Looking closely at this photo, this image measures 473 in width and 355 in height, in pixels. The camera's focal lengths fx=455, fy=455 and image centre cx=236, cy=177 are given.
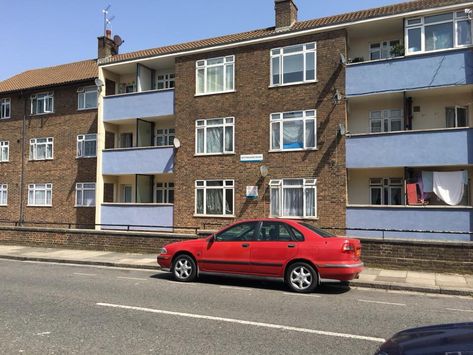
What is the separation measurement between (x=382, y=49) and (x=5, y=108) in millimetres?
22347

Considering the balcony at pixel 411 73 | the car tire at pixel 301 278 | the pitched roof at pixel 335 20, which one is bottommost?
the car tire at pixel 301 278

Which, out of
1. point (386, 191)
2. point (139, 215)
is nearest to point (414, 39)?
point (386, 191)

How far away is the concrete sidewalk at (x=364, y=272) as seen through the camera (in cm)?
1013

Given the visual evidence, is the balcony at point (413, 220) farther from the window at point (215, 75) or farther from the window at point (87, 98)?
the window at point (87, 98)

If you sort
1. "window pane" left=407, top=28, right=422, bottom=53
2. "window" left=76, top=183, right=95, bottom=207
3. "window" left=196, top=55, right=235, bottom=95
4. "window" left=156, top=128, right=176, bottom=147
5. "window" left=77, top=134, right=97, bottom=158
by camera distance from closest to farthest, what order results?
1. "window pane" left=407, top=28, right=422, bottom=53
2. "window" left=196, top=55, right=235, bottom=95
3. "window" left=156, top=128, right=176, bottom=147
4. "window" left=76, top=183, right=95, bottom=207
5. "window" left=77, top=134, right=97, bottom=158

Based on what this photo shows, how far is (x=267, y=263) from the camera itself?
971 cm

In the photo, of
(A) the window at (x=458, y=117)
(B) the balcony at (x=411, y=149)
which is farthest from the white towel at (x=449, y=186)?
(A) the window at (x=458, y=117)

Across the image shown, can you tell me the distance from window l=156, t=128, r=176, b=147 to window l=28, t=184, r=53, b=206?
7402 millimetres

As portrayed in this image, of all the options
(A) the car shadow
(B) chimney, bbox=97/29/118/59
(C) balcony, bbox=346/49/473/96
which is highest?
(B) chimney, bbox=97/29/118/59

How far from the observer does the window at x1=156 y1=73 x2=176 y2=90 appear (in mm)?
22983

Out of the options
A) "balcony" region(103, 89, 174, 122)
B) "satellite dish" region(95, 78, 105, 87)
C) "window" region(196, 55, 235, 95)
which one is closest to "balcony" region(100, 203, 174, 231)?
"balcony" region(103, 89, 174, 122)

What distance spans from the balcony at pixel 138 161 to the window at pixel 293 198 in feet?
17.1

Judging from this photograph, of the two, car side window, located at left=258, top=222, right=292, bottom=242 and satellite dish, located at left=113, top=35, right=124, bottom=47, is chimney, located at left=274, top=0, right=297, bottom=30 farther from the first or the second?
car side window, located at left=258, top=222, right=292, bottom=242

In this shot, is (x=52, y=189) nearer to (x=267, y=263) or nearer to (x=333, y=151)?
(x=333, y=151)
